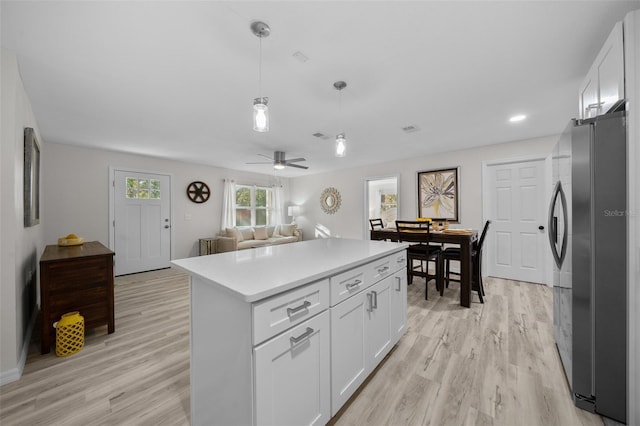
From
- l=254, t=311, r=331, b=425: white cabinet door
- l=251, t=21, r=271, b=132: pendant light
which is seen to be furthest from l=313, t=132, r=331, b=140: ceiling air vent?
l=254, t=311, r=331, b=425: white cabinet door

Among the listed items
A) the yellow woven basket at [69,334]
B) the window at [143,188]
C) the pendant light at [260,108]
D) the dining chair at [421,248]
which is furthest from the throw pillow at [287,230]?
the pendant light at [260,108]

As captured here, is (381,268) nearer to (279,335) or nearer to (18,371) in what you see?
(279,335)

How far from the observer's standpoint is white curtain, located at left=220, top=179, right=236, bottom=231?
239 inches

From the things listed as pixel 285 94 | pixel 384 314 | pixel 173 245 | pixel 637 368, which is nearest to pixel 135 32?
pixel 285 94

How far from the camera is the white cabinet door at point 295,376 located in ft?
3.12

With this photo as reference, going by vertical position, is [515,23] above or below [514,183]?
above

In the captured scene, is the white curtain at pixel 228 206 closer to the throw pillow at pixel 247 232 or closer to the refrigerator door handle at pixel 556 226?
the throw pillow at pixel 247 232

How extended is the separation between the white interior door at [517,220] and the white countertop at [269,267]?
3.32 m

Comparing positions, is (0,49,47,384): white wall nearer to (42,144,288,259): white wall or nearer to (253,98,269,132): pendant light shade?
(253,98,269,132): pendant light shade

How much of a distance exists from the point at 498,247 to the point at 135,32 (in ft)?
17.2

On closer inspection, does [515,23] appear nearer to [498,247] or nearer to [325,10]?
[325,10]

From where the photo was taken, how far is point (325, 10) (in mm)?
1386

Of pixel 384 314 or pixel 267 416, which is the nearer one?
pixel 267 416

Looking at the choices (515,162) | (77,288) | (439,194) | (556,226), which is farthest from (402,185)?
(77,288)
